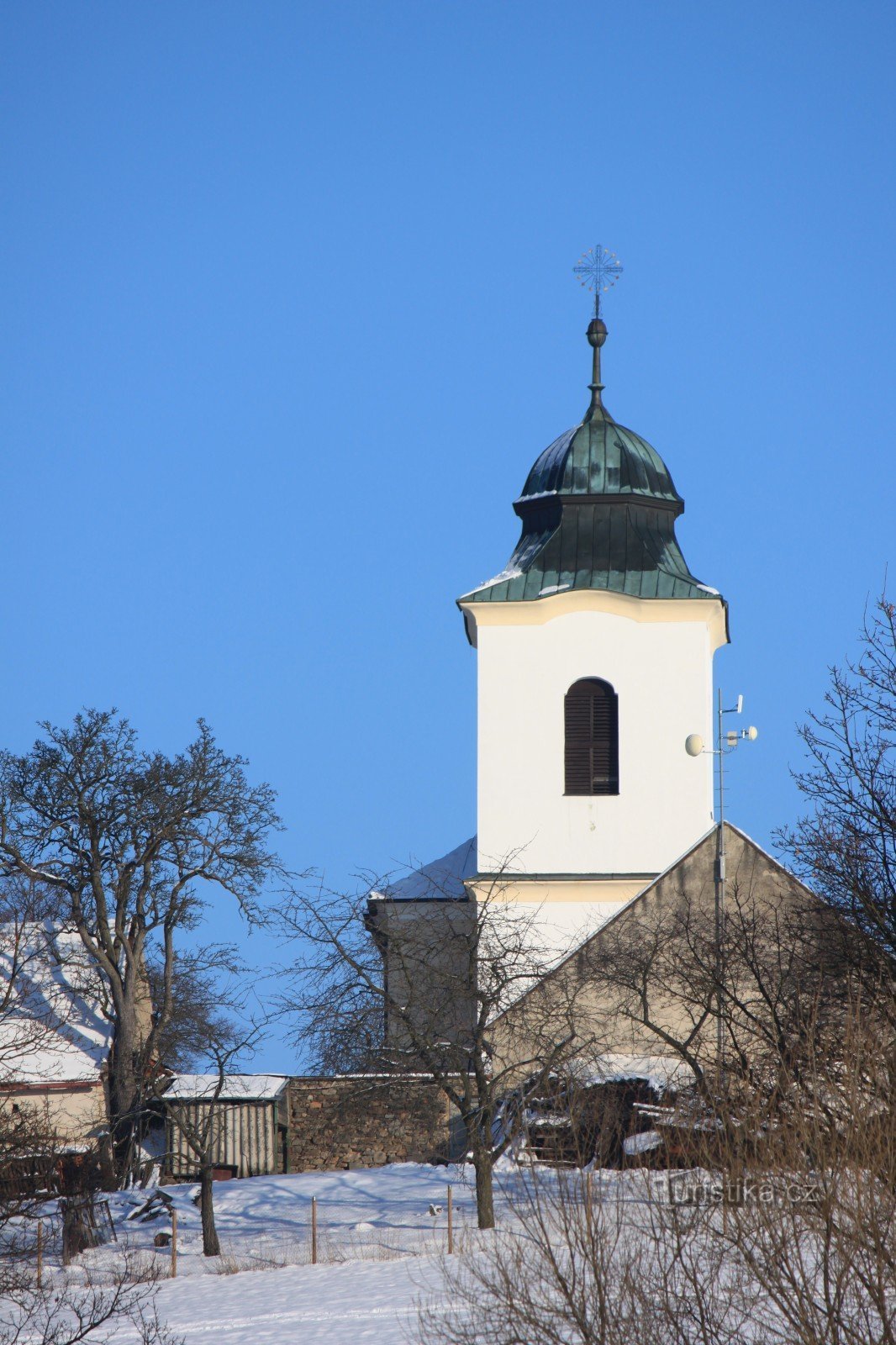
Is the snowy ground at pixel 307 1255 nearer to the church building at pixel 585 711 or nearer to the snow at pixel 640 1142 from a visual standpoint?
the snow at pixel 640 1142

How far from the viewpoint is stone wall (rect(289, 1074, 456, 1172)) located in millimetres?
29734

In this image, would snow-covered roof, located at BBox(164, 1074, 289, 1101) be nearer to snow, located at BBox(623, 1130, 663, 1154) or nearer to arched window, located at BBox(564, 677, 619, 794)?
arched window, located at BBox(564, 677, 619, 794)

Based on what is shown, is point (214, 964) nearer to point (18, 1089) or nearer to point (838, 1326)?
point (18, 1089)

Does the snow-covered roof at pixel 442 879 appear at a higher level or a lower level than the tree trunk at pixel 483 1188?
higher

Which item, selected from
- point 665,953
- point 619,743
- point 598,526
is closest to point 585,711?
point 619,743

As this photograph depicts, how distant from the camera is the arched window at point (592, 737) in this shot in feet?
112

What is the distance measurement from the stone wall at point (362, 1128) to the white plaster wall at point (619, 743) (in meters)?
5.14

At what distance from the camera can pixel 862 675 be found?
19312mm

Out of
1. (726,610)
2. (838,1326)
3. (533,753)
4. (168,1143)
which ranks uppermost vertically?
(726,610)

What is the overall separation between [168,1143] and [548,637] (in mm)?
10707

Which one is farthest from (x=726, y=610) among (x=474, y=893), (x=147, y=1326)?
(x=147, y=1326)

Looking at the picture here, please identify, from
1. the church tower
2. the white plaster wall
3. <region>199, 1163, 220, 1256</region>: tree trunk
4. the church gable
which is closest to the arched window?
the church tower

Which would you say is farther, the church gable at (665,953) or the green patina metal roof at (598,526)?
the green patina metal roof at (598,526)

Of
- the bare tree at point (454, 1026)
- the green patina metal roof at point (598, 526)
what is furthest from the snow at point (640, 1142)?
the green patina metal roof at point (598, 526)
